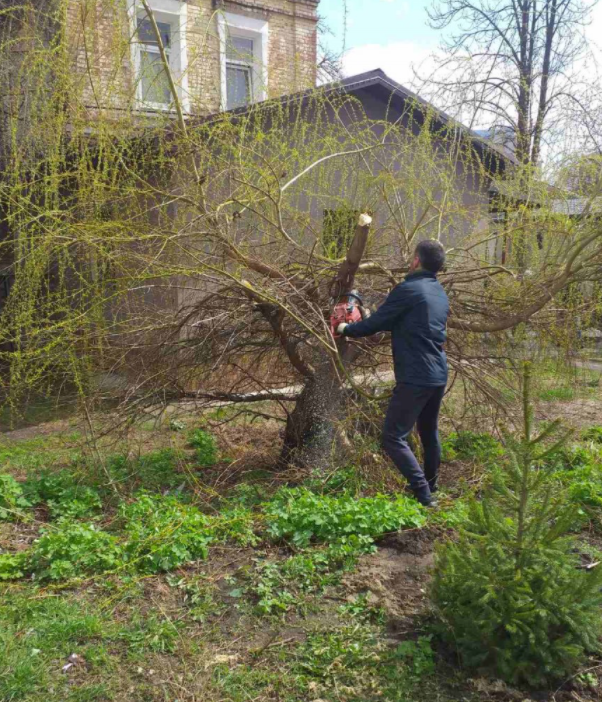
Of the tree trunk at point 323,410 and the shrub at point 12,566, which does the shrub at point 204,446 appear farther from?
the shrub at point 12,566

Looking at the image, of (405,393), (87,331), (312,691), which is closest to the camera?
(312,691)

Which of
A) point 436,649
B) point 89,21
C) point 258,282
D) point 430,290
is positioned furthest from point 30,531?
point 89,21

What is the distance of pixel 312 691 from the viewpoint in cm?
270

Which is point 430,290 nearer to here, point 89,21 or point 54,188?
point 54,188

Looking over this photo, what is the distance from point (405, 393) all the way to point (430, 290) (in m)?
0.72

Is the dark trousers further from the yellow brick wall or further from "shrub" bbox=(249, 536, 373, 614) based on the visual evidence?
the yellow brick wall

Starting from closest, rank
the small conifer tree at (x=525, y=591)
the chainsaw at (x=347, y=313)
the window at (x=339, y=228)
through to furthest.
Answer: the small conifer tree at (x=525, y=591) → the chainsaw at (x=347, y=313) → the window at (x=339, y=228)

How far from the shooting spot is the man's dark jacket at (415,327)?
4.40 meters

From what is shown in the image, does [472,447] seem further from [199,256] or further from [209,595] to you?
[209,595]

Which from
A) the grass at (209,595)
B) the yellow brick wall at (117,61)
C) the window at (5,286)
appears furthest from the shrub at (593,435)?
the window at (5,286)

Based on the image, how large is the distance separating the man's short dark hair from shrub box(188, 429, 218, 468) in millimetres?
2812

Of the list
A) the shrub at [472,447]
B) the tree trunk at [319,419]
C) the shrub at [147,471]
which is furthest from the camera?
the shrub at [472,447]

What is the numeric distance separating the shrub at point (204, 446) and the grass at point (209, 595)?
676 millimetres

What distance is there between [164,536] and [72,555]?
522 mm
